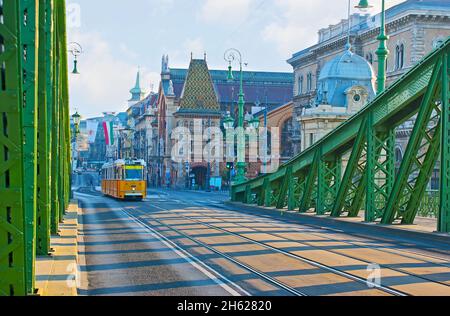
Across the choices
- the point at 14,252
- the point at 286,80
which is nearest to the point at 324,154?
the point at 14,252

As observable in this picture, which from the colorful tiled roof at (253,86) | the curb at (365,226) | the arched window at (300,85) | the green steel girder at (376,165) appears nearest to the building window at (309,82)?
the arched window at (300,85)

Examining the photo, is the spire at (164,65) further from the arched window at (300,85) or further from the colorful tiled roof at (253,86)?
the arched window at (300,85)

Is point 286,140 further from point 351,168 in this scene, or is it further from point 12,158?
point 12,158

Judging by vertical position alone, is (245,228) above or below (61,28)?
below

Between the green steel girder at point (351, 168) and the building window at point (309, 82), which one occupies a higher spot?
the building window at point (309, 82)

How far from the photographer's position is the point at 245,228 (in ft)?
85.9

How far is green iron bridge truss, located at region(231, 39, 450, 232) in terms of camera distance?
70.5 ft

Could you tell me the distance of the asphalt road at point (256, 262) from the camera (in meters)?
12.3

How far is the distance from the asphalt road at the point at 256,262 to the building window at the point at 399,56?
142ft

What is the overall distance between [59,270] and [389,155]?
52.6 ft

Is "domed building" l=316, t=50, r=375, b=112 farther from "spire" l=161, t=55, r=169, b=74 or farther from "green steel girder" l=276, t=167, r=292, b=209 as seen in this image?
"spire" l=161, t=55, r=169, b=74

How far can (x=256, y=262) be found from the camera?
→ 1592cm
